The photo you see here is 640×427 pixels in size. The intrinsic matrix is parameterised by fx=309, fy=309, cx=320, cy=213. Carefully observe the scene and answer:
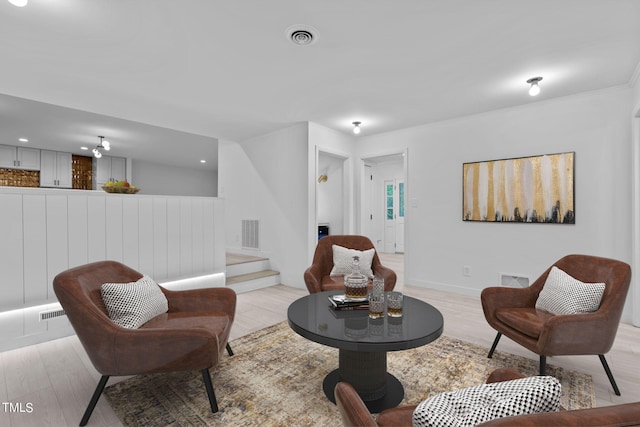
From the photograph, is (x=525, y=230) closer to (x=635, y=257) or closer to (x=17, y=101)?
(x=635, y=257)

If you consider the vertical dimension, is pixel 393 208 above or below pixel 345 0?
below

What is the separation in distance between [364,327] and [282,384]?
71 centimetres

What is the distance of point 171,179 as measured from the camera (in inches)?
Answer: 362

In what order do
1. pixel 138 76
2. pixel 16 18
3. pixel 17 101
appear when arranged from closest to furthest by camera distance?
1. pixel 16 18
2. pixel 138 76
3. pixel 17 101

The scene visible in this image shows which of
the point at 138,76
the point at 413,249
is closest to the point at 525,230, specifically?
the point at 413,249

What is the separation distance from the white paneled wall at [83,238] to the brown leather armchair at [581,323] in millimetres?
3325

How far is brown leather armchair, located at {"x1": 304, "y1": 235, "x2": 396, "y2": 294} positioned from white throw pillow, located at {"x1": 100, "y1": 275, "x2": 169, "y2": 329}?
53.7 inches

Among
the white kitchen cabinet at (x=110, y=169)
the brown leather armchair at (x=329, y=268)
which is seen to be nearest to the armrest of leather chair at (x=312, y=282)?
the brown leather armchair at (x=329, y=268)

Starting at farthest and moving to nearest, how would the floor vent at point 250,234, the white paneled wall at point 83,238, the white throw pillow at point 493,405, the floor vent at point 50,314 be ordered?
the floor vent at point 250,234
the floor vent at point 50,314
the white paneled wall at point 83,238
the white throw pillow at point 493,405

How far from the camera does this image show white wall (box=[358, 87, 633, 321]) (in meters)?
3.22

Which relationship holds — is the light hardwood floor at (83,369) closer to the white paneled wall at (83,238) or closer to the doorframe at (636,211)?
the doorframe at (636,211)

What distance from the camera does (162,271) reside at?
3564 millimetres

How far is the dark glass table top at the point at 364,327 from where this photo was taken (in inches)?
61.2

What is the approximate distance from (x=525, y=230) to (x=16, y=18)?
5.03 metres
